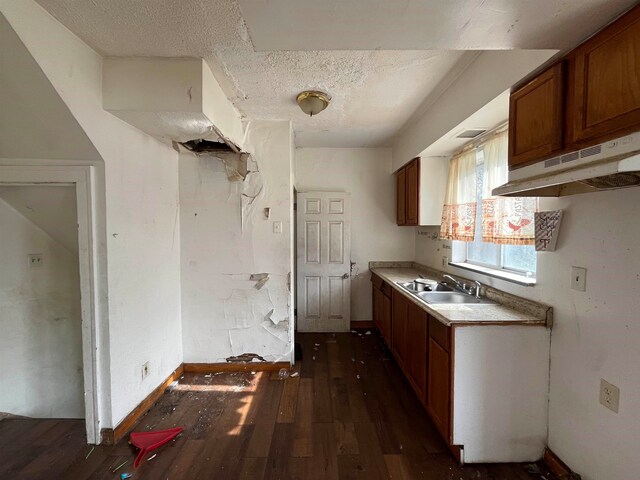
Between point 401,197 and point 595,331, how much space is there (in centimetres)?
234

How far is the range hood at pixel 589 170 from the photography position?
838 mm

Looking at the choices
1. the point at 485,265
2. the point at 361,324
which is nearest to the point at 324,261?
the point at 361,324

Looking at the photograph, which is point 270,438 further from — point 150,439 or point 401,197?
point 401,197

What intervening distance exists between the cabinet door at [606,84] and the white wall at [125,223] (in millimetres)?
2343

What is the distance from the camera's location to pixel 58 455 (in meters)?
1.69

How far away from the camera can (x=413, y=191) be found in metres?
3.06

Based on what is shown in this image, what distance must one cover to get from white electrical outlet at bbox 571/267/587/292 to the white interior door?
233 centimetres

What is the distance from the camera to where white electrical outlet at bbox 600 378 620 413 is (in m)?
1.25

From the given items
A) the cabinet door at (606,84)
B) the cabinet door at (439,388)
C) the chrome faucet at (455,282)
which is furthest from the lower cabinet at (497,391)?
the cabinet door at (606,84)

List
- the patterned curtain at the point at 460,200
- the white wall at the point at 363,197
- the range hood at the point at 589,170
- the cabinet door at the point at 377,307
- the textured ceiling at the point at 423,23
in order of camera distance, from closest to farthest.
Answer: the range hood at the point at 589,170
the textured ceiling at the point at 423,23
the patterned curtain at the point at 460,200
the cabinet door at the point at 377,307
the white wall at the point at 363,197

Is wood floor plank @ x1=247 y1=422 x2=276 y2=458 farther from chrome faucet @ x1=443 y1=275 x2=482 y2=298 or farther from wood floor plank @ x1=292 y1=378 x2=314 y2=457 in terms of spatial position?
chrome faucet @ x1=443 y1=275 x2=482 y2=298

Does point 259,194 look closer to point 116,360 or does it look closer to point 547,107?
point 116,360

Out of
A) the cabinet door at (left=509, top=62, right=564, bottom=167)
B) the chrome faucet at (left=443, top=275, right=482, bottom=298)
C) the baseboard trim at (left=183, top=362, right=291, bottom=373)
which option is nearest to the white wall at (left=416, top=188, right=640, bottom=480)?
the cabinet door at (left=509, top=62, right=564, bottom=167)

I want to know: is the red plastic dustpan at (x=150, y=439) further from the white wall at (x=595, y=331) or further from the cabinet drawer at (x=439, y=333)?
the white wall at (x=595, y=331)
